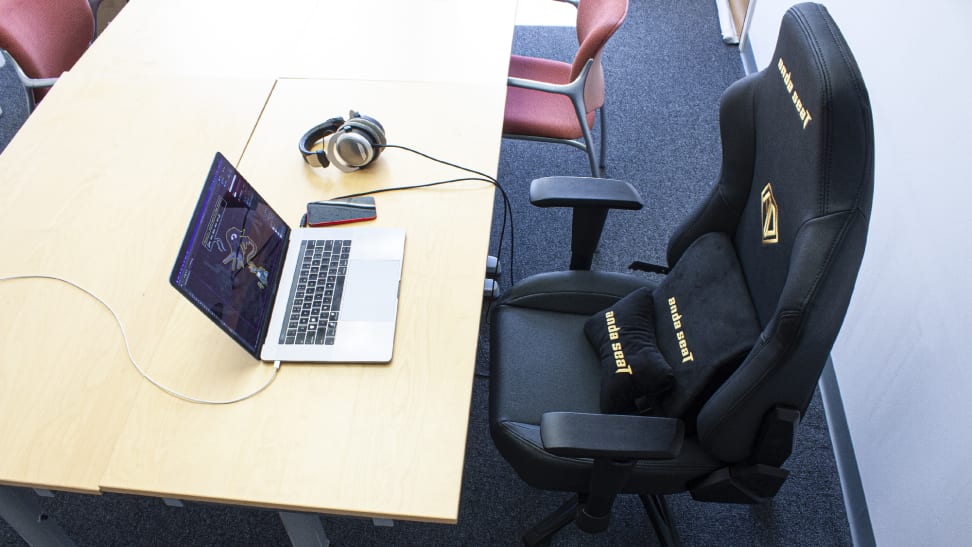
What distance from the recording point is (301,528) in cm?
135

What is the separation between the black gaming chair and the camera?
35.2 inches

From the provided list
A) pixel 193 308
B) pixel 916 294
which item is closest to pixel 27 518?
pixel 193 308

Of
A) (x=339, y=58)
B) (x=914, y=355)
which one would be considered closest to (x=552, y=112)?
(x=339, y=58)

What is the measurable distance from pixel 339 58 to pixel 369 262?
79 cm

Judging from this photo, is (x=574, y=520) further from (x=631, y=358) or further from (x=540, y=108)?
(x=540, y=108)

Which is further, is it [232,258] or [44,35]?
[44,35]

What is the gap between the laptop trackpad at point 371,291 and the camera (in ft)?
4.28

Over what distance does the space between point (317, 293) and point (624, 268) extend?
1265 mm

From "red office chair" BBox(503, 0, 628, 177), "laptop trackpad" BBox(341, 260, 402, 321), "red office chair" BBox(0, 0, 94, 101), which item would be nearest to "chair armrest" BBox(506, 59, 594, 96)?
"red office chair" BBox(503, 0, 628, 177)

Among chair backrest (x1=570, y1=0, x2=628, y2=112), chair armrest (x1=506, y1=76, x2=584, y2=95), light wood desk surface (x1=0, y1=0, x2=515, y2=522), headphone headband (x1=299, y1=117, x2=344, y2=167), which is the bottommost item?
light wood desk surface (x1=0, y1=0, x2=515, y2=522)

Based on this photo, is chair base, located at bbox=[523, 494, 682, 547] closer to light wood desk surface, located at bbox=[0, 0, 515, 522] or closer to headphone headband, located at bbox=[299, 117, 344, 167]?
light wood desk surface, located at bbox=[0, 0, 515, 522]

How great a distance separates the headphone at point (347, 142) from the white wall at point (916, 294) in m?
1.33

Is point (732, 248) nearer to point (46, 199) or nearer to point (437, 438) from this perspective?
point (437, 438)

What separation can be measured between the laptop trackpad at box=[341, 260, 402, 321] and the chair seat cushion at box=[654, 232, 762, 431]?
58 centimetres
